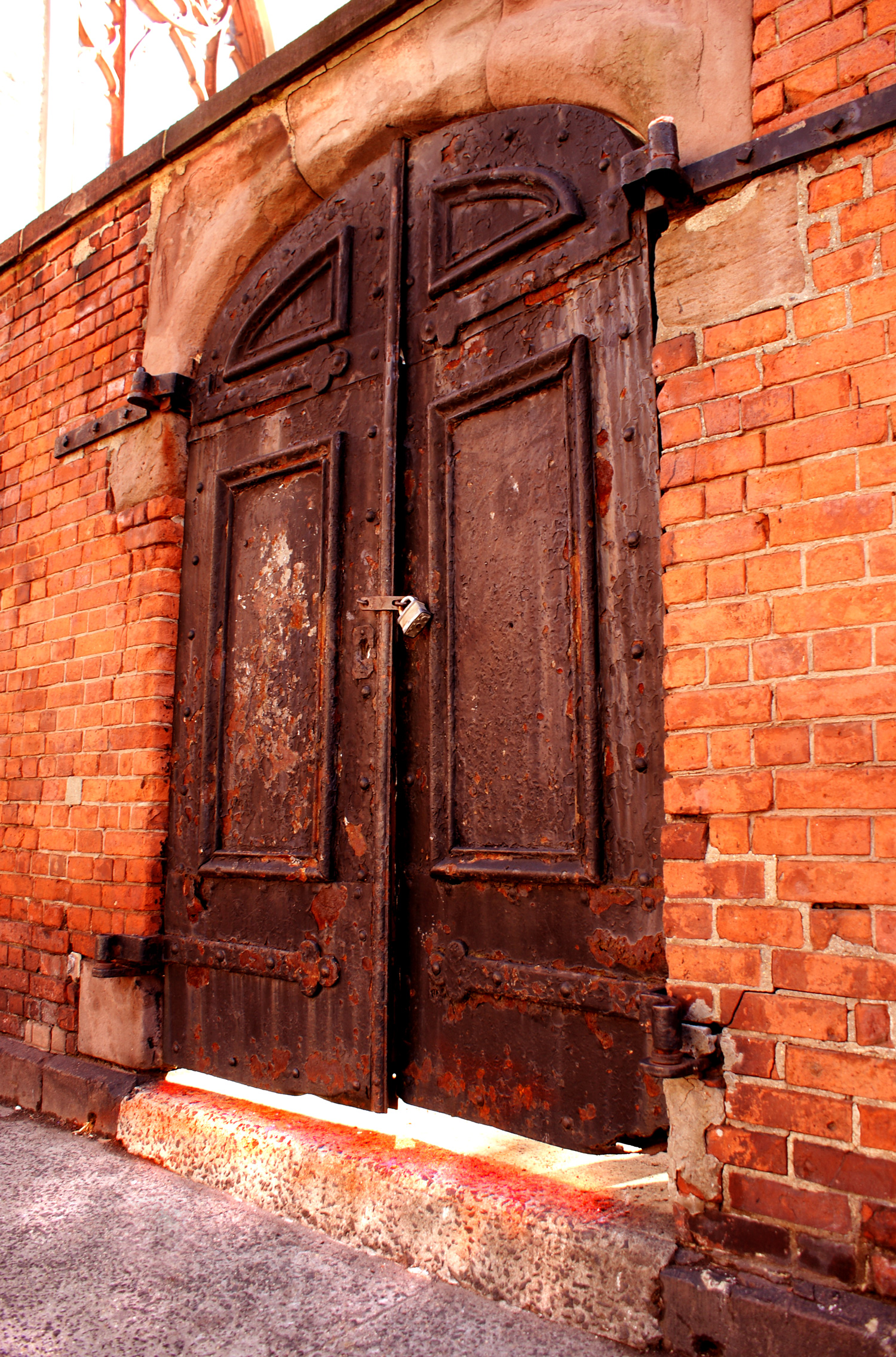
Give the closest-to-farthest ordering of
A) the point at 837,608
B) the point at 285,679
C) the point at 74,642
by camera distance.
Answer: the point at 837,608 → the point at 285,679 → the point at 74,642

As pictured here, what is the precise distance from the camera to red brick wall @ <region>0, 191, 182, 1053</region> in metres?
2.80

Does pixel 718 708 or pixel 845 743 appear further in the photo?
pixel 718 708

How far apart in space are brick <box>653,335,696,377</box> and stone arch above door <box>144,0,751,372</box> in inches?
15.8

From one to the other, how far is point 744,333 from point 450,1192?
1.86 metres

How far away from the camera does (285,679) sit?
99.3 inches

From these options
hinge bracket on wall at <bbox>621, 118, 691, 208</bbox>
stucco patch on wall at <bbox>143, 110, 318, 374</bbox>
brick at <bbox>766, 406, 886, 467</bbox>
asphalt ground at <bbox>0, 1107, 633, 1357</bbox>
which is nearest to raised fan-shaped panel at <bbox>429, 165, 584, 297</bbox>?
hinge bracket on wall at <bbox>621, 118, 691, 208</bbox>

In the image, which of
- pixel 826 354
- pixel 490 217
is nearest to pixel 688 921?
A: pixel 826 354

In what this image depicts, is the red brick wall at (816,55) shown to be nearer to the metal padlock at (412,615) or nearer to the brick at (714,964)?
the metal padlock at (412,615)

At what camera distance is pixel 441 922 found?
2115 mm

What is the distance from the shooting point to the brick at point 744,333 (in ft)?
5.34

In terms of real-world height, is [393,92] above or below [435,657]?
above

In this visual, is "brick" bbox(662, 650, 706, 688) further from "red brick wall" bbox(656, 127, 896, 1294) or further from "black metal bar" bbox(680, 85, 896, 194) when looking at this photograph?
"black metal bar" bbox(680, 85, 896, 194)

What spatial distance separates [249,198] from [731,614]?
7.29 ft

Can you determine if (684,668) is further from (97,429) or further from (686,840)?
(97,429)
